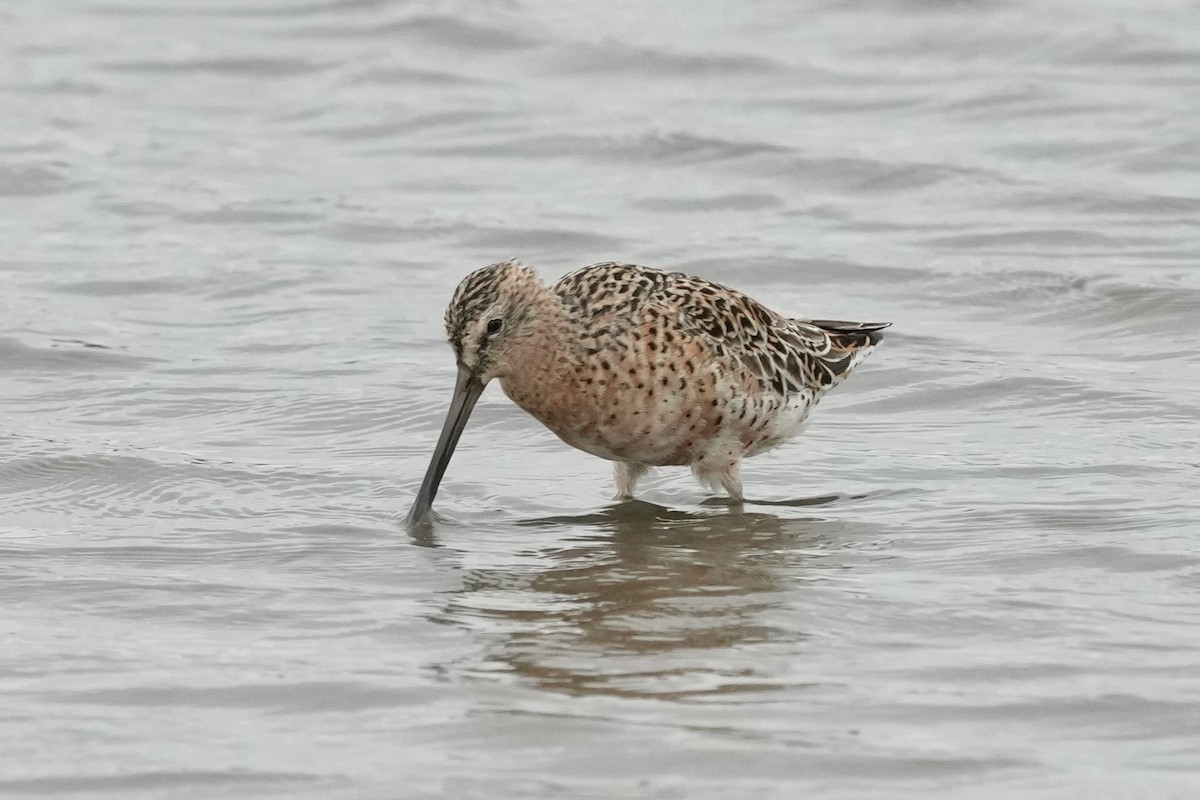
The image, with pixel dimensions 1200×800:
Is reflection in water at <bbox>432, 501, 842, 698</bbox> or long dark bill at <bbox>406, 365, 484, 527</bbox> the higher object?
long dark bill at <bbox>406, 365, 484, 527</bbox>

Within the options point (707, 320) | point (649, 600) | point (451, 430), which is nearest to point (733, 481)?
point (707, 320)

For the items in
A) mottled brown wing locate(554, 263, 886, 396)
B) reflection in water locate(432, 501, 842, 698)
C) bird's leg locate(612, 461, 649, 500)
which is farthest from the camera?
bird's leg locate(612, 461, 649, 500)

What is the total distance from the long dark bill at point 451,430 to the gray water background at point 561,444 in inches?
4.7

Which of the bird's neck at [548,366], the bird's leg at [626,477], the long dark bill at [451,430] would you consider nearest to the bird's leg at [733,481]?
the bird's leg at [626,477]

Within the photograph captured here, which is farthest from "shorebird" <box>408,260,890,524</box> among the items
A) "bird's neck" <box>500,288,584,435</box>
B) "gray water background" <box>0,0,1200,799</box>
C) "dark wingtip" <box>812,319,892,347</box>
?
"dark wingtip" <box>812,319,892,347</box>

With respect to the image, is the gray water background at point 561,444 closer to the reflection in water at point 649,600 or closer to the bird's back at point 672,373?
the reflection in water at point 649,600

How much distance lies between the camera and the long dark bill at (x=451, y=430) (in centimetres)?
809

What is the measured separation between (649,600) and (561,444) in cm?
252

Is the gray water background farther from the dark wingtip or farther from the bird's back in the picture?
the dark wingtip

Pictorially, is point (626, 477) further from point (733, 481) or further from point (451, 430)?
point (451, 430)

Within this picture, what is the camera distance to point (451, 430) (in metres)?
8.12

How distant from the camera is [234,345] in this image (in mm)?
10586

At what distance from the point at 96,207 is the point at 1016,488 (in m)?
7.02

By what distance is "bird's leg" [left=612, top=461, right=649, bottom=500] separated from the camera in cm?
844
